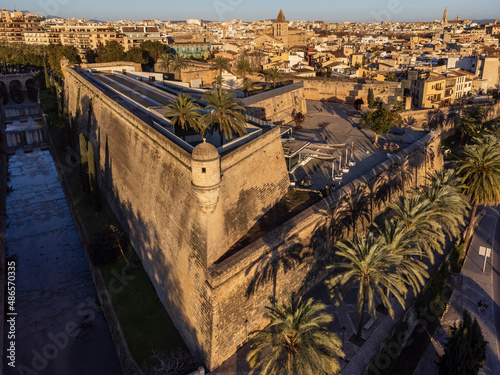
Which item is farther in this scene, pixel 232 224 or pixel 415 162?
pixel 415 162

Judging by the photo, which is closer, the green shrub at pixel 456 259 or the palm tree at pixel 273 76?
the green shrub at pixel 456 259

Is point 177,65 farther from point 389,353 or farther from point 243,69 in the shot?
point 389,353

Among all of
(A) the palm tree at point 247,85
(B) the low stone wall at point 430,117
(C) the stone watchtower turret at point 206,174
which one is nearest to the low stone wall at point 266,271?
(C) the stone watchtower turret at point 206,174

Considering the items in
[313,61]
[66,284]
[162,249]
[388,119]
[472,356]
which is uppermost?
[313,61]

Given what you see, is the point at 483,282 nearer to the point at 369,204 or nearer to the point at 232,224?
the point at 369,204

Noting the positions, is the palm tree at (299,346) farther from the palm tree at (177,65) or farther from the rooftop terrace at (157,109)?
the palm tree at (177,65)

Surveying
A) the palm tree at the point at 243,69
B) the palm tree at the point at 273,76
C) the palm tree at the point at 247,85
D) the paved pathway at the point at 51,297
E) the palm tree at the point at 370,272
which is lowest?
the paved pathway at the point at 51,297

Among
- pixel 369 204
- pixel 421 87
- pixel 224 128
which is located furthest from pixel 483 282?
pixel 421 87

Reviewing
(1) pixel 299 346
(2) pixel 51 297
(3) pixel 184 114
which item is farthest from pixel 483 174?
(2) pixel 51 297
